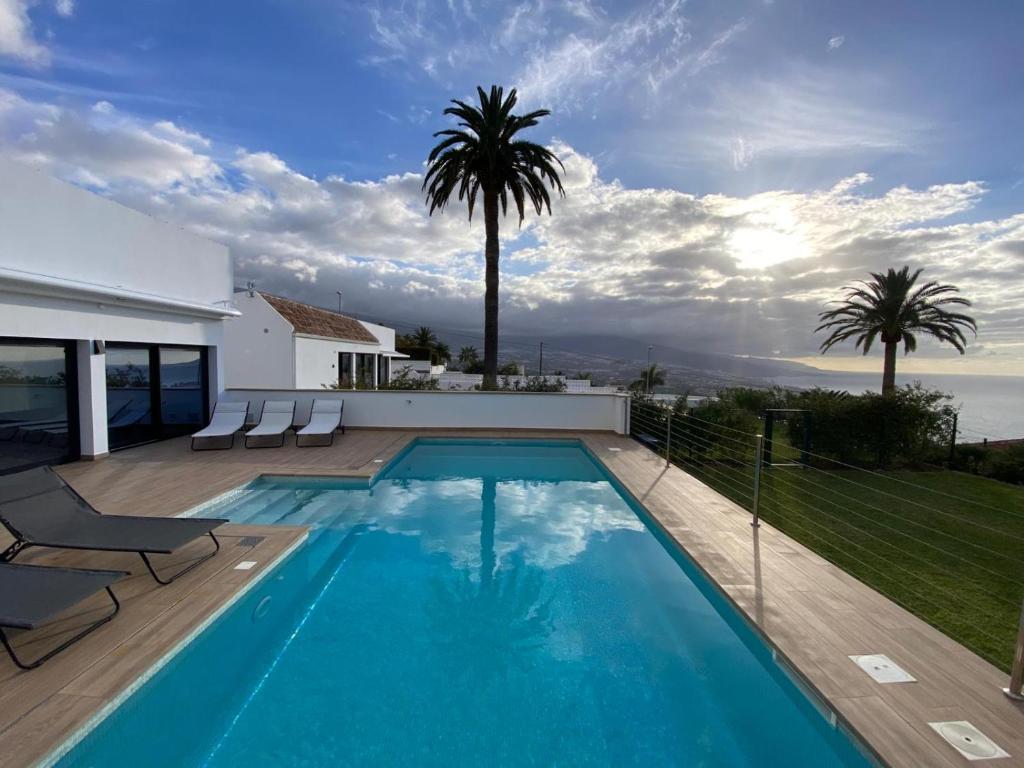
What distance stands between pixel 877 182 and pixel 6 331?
1527 centimetres

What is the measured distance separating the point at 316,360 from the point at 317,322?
2397 mm

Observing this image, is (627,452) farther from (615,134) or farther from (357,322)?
(357,322)

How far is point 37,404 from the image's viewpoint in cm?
738

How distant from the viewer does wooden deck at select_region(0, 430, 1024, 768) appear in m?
2.33

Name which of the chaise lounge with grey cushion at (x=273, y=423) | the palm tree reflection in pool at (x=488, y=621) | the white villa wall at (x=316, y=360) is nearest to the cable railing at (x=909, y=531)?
the palm tree reflection in pool at (x=488, y=621)

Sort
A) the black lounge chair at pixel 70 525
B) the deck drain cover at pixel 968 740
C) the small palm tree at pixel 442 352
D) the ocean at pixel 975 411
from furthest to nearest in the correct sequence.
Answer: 1. the small palm tree at pixel 442 352
2. the ocean at pixel 975 411
3. the black lounge chair at pixel 70 525
4. the deck drain cover at pixel 968 740

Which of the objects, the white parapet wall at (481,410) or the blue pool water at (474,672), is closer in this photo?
the blue pool water at (474,672)

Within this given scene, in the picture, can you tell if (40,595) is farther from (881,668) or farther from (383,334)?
(383,334)

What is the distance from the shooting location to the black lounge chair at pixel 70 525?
12.4 ft

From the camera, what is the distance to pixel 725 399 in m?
11.7

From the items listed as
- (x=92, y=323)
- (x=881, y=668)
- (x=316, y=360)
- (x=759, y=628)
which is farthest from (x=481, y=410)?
(x=316, y=360)

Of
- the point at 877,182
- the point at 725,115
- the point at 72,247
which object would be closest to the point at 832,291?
the point at 877,182

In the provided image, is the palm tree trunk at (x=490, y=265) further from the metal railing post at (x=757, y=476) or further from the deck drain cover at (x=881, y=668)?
the deck drain cover at (x=881, y=668)

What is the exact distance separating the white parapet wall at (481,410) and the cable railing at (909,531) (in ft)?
3.46
